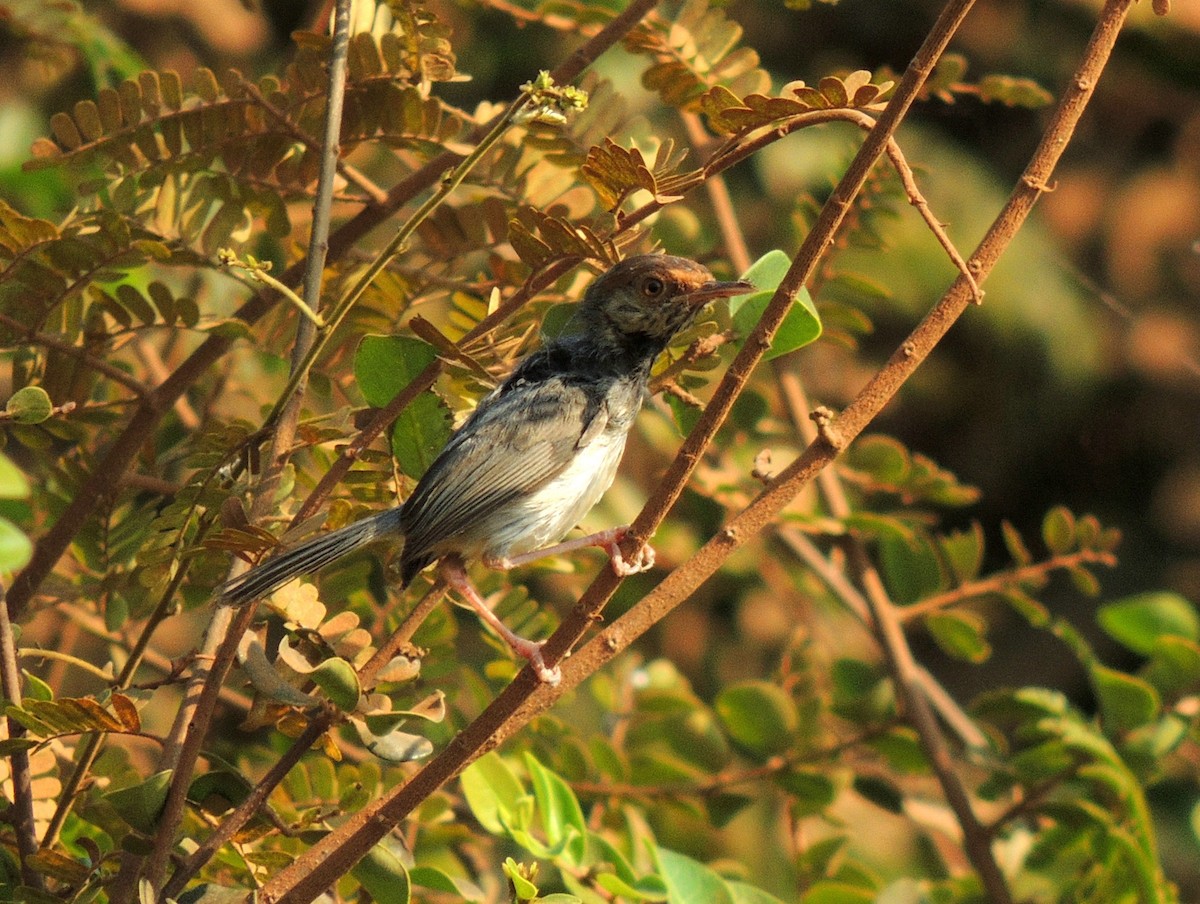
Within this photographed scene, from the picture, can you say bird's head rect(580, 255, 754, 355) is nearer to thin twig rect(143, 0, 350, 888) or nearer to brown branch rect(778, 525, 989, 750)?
thin twig rect(143, 0, 350, 888)

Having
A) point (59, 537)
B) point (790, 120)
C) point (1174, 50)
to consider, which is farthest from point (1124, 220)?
point (59, 537)

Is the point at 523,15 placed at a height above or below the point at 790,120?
above

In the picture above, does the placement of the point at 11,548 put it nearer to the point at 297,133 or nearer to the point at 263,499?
the point at 263,499

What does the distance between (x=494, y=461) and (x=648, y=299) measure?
1.43 ft

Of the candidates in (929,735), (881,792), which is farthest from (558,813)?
(881,792)

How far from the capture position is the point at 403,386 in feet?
7.33

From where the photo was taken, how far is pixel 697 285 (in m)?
2.70

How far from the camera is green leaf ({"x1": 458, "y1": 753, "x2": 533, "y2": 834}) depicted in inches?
91.8

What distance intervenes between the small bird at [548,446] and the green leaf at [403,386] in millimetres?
77

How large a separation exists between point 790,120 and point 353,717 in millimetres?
1029

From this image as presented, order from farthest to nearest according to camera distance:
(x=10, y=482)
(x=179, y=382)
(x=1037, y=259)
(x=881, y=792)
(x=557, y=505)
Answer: (x=1037, y=259) → (x=881, y=792) → (x=557, y=505) → (x=179, y=382) → (x=10, y=482)

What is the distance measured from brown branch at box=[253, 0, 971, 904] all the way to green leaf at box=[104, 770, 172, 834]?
0.60 ft

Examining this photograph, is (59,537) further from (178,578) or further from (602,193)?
(602,193)

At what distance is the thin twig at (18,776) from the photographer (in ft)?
6.41
